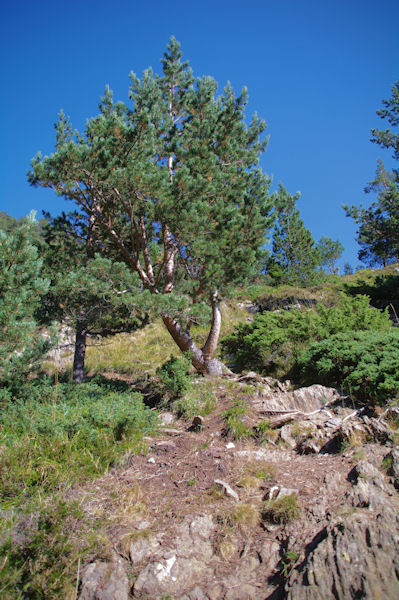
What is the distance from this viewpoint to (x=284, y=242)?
814 inches

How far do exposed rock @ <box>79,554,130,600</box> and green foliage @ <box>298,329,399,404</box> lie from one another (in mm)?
3655

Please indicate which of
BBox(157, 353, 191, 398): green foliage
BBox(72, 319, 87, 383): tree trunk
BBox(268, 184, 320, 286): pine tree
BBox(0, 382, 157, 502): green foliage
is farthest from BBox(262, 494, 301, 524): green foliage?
BBox(268, 184, 320, 286): pine tree

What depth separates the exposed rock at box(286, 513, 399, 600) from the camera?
196 cm

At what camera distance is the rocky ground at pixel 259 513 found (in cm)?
223

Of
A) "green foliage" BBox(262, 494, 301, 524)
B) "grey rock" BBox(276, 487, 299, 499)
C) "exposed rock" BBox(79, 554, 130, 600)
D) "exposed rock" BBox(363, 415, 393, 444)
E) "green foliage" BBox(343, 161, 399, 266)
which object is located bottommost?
"exposed rock" BBox(79, 554, 130, 600)

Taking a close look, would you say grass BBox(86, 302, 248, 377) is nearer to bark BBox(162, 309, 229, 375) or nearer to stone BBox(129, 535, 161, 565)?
bark BBox(162, 309, 229, 375)

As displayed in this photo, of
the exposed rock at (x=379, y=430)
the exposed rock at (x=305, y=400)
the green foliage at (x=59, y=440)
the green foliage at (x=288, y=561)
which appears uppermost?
the exposed rock at (x=305, y=400)

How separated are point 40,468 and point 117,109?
7384 millimetres

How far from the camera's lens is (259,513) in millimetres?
3133

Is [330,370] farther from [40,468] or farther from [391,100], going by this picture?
[391,100]

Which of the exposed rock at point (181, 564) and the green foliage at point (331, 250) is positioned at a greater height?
the green foliage at point (331, 250)

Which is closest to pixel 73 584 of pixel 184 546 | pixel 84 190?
pixel 184 546

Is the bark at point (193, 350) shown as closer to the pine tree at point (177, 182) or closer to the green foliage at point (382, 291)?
the pine tree at point (177, 182)

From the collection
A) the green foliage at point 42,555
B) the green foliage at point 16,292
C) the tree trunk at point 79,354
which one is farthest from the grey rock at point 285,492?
the tree trunk at point 79,354
